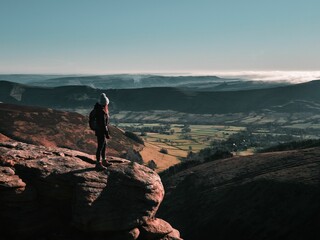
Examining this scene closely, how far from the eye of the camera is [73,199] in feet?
97.3

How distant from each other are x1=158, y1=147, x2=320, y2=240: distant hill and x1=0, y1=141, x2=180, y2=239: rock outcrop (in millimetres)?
30078

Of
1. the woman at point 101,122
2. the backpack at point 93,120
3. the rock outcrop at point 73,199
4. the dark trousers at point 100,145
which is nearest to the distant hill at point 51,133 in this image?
the dark trousers at point 100,145

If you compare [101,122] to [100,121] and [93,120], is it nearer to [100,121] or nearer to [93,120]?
[100,121]

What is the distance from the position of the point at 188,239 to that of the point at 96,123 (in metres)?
37.5

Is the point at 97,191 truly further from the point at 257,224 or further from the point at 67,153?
the point at 257,224

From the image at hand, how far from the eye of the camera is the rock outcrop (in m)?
28.8

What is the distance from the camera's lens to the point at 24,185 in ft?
96.6

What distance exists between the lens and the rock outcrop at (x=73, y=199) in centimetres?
2878

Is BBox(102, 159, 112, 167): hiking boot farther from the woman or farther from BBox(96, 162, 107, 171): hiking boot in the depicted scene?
BBox(96, 162, 107, 171): hiking boot

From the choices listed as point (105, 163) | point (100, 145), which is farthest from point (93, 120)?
point (105, 163)

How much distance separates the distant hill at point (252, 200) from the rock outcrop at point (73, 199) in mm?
30078

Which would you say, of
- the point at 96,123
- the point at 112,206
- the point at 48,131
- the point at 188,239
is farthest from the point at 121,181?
the point at 48,131

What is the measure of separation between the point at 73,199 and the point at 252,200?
4514 centimetres

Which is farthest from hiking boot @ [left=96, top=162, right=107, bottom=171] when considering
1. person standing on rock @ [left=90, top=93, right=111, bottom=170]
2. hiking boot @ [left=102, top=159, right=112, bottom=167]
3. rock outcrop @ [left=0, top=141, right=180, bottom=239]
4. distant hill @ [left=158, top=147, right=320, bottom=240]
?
distant hill @ [left=158, top=147, right=320, bottom=240]
